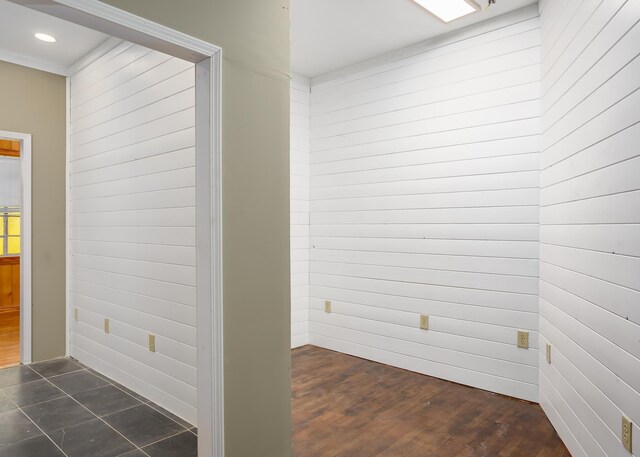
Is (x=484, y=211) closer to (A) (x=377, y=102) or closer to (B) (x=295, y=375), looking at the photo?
(A) (x=377, y=102)

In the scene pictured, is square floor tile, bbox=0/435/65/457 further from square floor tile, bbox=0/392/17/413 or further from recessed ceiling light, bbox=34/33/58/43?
recessed ceiling light, bbox=34/33/58/43

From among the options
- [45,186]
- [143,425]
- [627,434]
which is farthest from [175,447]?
[45,186]

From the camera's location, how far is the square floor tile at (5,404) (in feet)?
8.96

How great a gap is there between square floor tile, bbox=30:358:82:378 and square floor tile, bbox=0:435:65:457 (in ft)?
3.84

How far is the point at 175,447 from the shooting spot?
2285mm

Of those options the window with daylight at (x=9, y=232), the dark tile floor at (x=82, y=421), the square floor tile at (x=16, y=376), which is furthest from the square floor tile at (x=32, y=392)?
the window with daylight at (x=9, y=232)

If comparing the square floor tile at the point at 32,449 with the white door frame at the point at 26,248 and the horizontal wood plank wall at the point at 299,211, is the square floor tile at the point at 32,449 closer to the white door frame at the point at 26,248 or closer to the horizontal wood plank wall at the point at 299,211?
the white door frame at the point at 26,248

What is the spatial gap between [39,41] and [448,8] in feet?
10.4

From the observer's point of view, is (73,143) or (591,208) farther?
(73,143)

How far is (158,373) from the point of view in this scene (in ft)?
9.21

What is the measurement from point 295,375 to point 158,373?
3.50ft

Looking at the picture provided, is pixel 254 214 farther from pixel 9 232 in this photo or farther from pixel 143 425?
pixel 9 232

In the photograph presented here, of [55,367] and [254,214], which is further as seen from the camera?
[55,367]

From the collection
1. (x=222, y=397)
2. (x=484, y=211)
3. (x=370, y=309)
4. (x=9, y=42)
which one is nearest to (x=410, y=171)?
(x=484, y=211)
